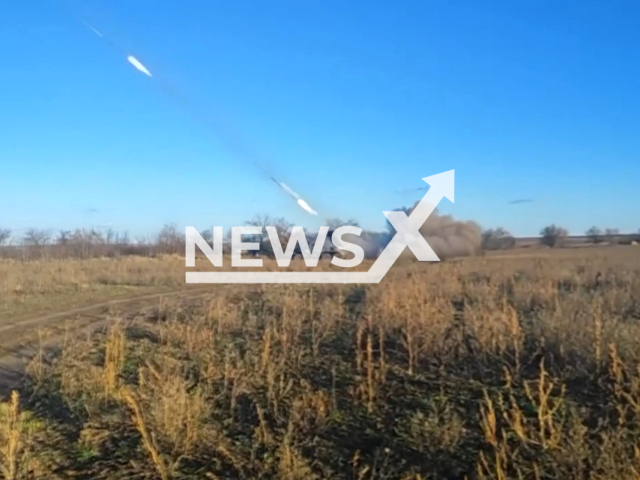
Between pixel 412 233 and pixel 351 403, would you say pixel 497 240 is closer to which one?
pixel 412 233

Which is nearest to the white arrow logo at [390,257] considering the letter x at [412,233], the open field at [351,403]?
the letter x at [412,233]

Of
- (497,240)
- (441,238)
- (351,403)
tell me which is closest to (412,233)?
(441,238)

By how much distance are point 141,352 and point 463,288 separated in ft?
30.9

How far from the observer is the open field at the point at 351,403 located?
18.7 ft

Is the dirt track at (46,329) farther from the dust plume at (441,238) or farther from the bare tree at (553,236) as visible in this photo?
the bare tree at (553,236)

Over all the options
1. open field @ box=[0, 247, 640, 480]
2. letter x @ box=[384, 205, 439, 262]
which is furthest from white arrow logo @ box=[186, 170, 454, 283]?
open field @ box=[0, 247, 640, 480]

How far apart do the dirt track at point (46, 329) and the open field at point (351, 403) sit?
1.67 ft

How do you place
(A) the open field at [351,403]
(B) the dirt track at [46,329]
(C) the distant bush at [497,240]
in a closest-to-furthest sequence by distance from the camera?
(A) the open field at [351,403], (B) the dirt track at [46,329], (C) the distant bush at [497,240]

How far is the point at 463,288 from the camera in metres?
17.5

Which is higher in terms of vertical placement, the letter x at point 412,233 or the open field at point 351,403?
the letter x at point 412,233

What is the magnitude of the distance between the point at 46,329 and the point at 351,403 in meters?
10.1

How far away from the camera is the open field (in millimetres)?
5715

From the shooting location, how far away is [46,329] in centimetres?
1503

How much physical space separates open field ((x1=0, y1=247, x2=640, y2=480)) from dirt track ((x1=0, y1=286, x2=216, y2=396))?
0.51m
